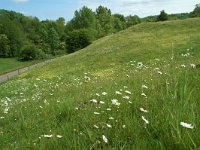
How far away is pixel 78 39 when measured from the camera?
118 meters

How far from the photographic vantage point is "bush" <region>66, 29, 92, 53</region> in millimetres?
115912

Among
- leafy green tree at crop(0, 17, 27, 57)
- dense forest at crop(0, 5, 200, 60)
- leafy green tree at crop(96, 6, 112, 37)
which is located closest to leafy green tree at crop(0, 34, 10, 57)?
dense forest at crop(0, 5, 200, 60)

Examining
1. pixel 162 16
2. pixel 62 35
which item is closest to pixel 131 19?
pixel 62 35

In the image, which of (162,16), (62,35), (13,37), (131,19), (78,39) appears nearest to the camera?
(162,16)

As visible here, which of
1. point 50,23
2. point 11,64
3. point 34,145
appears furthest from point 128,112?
point 50,23

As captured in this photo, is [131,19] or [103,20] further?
[131,19]

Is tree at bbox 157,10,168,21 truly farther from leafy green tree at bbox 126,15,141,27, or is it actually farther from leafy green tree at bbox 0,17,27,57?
leafy green tree at bbox 126,15,141,27

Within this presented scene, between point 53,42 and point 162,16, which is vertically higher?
point 162,16

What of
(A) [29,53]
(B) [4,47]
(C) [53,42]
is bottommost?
(A) [29,53]

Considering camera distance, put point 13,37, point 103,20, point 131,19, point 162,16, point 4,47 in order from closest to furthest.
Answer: point 162,16 < point 4,47 < point 13,37 < point 103,20 < point 131,19

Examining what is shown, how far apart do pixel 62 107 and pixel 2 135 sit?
114cm

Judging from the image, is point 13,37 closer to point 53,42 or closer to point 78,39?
point 53,42

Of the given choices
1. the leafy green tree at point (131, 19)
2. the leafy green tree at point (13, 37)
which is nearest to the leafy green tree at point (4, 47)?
the leafy green tree at point (13, 37)

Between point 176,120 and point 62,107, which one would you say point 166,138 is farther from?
point 62,107
